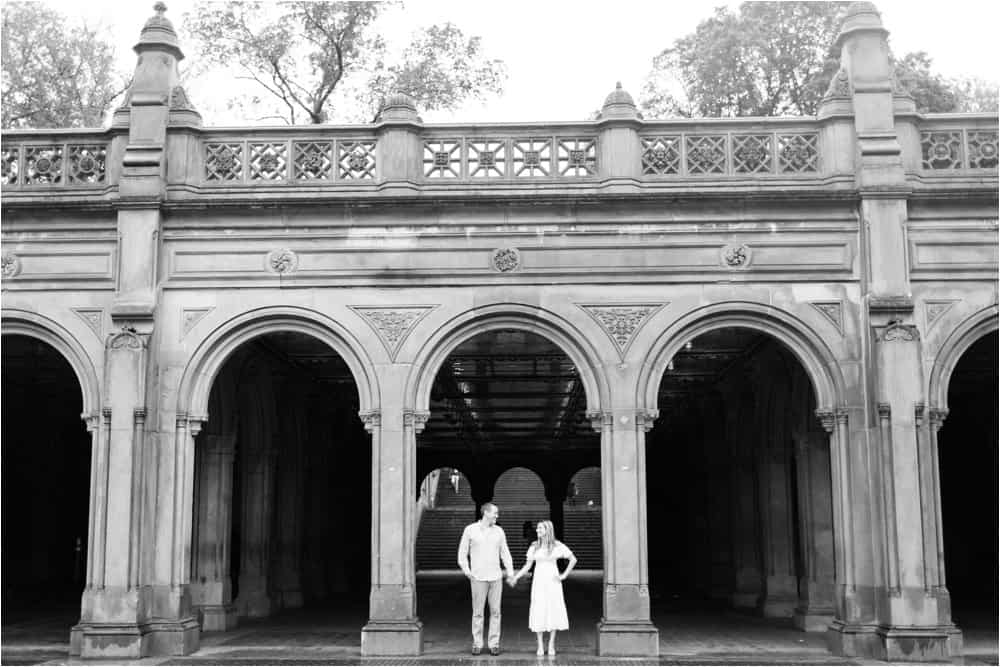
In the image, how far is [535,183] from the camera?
49.2ft

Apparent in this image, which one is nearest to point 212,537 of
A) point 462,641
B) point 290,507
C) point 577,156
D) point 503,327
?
point 290,507

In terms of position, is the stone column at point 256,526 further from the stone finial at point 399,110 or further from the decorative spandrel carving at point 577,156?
the decorative spandrel carving at point 577,156

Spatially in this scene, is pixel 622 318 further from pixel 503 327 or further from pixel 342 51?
pixel 342 51

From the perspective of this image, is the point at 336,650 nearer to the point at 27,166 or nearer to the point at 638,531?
the point at 638,531

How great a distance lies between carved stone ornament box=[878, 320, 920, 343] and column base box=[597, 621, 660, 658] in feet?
14.9

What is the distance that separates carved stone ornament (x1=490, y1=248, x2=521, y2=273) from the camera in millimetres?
14820

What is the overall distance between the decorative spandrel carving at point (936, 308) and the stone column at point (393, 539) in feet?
21.0

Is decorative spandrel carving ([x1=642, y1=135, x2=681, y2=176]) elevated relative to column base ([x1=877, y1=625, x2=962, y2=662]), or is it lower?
elevated

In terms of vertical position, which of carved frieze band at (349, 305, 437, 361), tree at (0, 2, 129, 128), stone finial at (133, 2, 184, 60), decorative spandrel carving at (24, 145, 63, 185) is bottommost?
→ carved frieze band at (349, 305, 437, 361)

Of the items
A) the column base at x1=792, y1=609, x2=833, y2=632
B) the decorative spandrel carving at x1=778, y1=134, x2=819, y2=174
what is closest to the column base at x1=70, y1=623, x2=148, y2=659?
the column base at x1=792, y1=609, x2=833, y2=632

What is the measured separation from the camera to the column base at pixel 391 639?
545 inches

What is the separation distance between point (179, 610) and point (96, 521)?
58.6 inches

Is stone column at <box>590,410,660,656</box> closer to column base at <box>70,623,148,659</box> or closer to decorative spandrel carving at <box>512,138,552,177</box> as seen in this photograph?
decorative spandrel carving at <box>512,138,552,177</box>

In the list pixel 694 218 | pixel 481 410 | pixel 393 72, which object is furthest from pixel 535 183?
pixel 393 72
